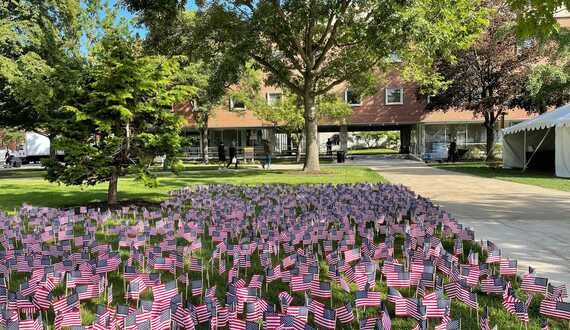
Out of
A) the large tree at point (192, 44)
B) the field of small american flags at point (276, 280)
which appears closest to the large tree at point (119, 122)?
the field of small american flags at point (276, 280)

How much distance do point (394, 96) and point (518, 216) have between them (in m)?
34.1

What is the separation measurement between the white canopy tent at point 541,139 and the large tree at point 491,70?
17.9 ft

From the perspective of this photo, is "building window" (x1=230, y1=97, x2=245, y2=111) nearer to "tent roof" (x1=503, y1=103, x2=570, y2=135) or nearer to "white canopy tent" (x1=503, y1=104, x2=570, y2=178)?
"white canopy tent" (x1=503, y1=104, x2=570, y2=178)

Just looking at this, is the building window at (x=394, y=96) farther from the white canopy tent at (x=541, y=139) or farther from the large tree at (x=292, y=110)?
the white canopy tent at (x=541, y=139)

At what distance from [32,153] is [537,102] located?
48067 millimetres

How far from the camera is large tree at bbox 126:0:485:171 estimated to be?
60.0 ft

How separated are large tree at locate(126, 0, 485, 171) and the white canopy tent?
4858 millimetres

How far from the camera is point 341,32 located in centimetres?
2369

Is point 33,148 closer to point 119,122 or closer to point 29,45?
point 29,45

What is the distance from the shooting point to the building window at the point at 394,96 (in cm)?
4319

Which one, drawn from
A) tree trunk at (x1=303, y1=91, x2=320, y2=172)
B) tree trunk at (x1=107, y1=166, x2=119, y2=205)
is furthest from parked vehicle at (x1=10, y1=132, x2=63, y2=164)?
tree trunk at (x1=107, y1=166, x2=119, y2=205)

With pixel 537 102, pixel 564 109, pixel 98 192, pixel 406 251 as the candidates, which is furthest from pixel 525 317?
pixel 537 102

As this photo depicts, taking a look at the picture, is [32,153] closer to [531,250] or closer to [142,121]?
[142,121]

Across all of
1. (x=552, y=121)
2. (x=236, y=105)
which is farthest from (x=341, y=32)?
(x=236, y=105)
